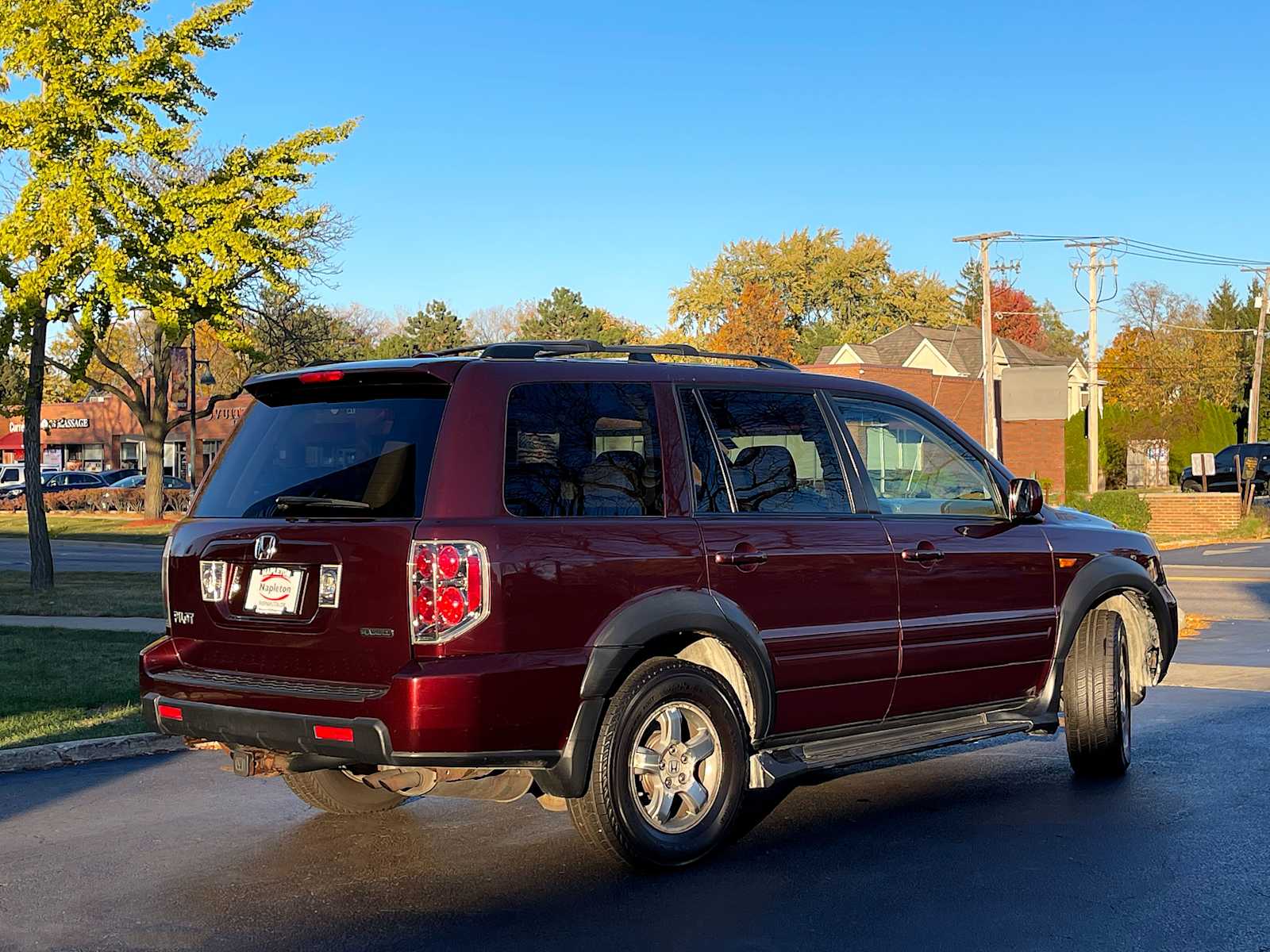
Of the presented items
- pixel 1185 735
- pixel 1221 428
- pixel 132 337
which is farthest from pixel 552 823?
pixel 132 337

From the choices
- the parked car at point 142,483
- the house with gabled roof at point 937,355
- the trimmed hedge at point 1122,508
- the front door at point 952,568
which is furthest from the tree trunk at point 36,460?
the house with gabled roof at point 937,355

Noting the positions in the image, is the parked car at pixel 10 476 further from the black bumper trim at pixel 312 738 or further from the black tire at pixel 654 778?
the black tire at pixel 654 778

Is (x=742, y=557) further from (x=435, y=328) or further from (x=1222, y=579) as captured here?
(x=435, y=328)

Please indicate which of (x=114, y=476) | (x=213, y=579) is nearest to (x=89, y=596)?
(x=213, y=579)

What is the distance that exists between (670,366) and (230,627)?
2.15 meters

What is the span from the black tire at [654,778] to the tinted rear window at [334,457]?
1172 mm

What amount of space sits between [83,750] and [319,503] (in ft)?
13.1

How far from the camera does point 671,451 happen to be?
6188 millimetres

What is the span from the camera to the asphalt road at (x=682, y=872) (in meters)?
5.11

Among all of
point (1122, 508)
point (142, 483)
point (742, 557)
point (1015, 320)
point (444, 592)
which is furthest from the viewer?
point (1015, 320)

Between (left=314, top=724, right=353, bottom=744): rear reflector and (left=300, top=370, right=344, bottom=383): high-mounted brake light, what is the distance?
1.42 meters

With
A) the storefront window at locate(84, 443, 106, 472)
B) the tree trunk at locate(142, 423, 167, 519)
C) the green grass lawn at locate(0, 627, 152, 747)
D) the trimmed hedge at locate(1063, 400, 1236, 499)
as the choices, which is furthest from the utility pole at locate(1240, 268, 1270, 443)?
the storefront window at locate(84, 443, 106, 472)

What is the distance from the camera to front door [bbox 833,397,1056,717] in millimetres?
6785

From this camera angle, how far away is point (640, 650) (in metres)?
5.78
